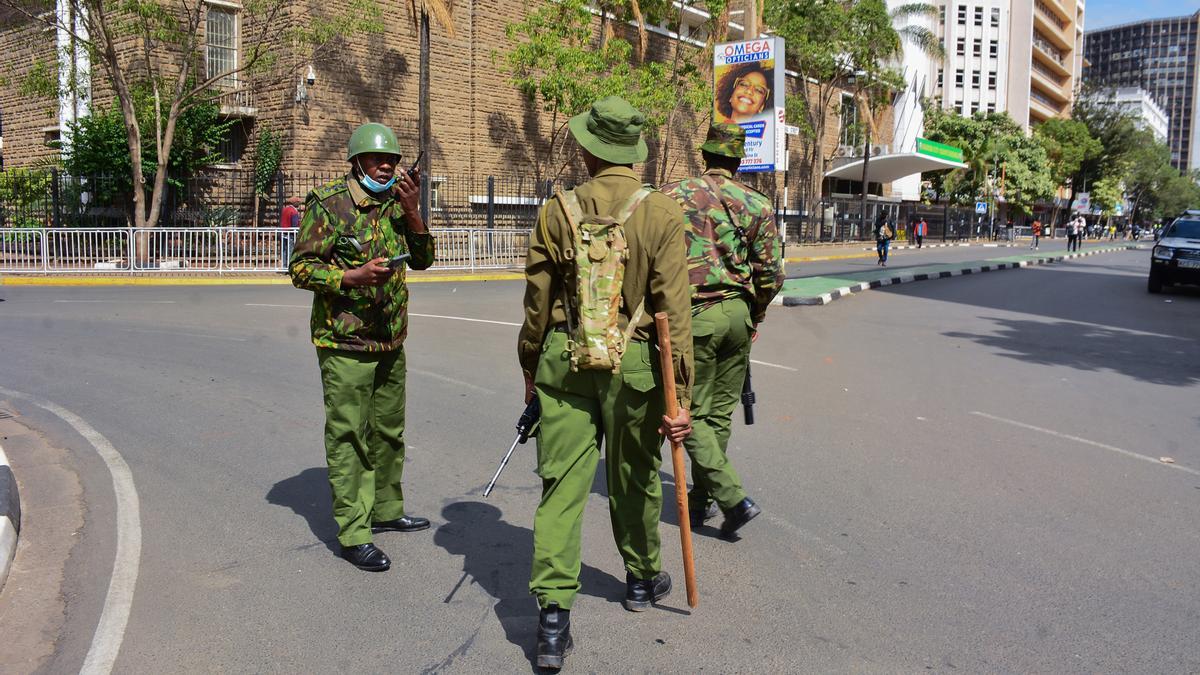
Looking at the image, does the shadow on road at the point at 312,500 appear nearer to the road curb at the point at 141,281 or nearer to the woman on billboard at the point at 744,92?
the woman on billboard at the point at 744,92

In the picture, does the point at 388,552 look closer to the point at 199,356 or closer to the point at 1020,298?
the point at 199,356

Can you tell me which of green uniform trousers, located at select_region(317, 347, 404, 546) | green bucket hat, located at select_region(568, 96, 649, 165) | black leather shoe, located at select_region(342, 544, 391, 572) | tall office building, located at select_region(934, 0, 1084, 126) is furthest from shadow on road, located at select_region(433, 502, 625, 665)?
tall office building, located at select_region(934, 0, 1084, 126)

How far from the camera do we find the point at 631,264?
11.0ft

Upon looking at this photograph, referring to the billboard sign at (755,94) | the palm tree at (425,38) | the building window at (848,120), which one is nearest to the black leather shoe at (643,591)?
the billboard sign at (755,94)

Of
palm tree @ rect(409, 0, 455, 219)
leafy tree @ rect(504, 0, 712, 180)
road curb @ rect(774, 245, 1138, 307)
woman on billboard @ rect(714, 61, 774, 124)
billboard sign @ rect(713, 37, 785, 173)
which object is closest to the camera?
billboard sign @ rect(713, 37, 785, 173)

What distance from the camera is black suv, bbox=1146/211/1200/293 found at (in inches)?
747

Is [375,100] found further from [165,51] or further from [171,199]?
[171,199]

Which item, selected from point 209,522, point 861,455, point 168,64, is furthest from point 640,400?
point 168,64

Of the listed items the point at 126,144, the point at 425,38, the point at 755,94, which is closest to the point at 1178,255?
the point at 755,94

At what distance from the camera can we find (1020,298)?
1819cm

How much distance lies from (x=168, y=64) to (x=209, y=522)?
2220 centimetres

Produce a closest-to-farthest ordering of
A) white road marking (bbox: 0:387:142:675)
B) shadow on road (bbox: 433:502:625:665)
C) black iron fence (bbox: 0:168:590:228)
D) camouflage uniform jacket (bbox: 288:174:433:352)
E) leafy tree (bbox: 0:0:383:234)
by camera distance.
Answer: white road marking (bbox: 0:387:142:675), shadow on road (bbox: 433:502:625:665), camouflage uniform jacket (bbox: 288:174:433:352), leafy tree (bbox: 0:0:383:234), black iron fence (bbox: 0:168:590:228)

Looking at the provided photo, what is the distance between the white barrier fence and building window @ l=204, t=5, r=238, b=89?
5.77 meters

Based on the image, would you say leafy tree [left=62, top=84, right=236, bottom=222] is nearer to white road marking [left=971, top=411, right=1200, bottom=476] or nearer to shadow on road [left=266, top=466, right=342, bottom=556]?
shadow on road [left=266, top=466, right=342, bottom=556]
